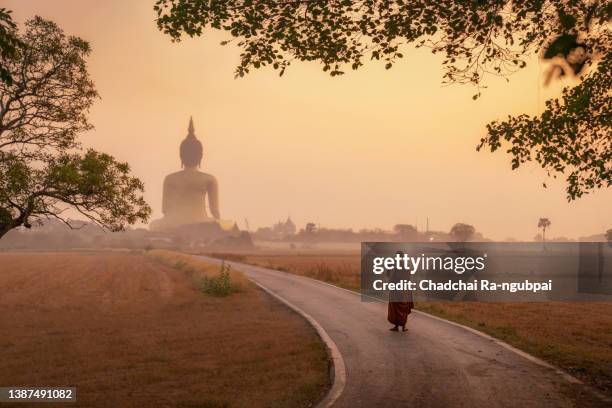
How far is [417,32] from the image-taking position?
34.8ft

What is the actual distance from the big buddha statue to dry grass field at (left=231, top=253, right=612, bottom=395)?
4204 inches

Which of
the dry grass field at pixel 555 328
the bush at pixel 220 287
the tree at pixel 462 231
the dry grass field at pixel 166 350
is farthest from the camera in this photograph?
the tree at pixel 462 231

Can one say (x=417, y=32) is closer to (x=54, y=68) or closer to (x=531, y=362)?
(x=531, y=362)

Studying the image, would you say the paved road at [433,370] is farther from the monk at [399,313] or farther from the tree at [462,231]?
the tree at [462,231]

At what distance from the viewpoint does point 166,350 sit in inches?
533

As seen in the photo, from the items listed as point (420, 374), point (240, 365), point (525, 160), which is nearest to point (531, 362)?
point (420, 374)

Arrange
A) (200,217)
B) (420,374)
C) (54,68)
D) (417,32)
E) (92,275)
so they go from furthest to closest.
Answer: (200,217) < (92,275) < (54,68) < (417,32) < (420,374)

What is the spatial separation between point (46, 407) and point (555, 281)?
33.0 meters

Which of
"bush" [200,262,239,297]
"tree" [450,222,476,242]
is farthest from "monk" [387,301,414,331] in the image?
"tree" [450,222,476,242]

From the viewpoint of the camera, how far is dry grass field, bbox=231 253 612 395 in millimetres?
11398

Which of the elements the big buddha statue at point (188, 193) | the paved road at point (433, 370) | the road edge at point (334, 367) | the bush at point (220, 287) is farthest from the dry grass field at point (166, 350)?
the big buddha statue at point (188, 193)

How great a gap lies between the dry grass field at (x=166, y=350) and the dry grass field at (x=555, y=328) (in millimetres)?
4739

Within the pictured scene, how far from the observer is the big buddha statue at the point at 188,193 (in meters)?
124

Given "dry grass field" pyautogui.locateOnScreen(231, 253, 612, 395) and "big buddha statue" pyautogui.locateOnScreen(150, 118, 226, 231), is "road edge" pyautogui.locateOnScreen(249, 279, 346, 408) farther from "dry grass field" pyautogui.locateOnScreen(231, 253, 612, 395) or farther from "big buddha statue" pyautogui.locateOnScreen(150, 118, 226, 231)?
"big buddha statue" pyautogui.locateOnScreen(150, 118, 226, 231)
